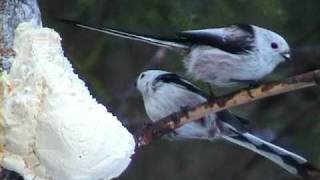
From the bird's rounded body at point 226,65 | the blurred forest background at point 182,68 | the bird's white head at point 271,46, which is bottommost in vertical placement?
the blurred forest background at point 182,68

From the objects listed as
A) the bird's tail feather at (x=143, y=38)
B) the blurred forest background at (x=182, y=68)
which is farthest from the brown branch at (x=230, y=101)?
the blurred forest background at (x=182, y=68)

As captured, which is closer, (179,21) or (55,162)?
(55,162)

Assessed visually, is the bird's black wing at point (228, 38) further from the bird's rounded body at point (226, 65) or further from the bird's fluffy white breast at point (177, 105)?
the bird's fluffy white breast at point (177, 105)

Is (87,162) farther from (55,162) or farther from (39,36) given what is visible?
(39,36)

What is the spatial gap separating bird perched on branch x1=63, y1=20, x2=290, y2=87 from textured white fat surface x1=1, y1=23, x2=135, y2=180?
19.0 inches

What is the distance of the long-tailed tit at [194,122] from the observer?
1.59 metres

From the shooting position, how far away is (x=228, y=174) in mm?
2789

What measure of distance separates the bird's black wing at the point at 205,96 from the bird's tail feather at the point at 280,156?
2cm

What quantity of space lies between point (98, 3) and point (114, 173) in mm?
1119

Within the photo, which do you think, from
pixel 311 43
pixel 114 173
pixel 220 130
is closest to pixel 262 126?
pixel 311 43

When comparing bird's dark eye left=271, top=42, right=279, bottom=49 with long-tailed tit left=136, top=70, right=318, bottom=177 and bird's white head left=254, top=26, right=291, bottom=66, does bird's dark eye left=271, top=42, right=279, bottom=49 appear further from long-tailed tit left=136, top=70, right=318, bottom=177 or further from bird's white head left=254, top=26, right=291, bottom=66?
long-tailed tit left=136, top=70, right=318, bottom=177

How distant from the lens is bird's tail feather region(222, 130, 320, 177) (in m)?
1.50

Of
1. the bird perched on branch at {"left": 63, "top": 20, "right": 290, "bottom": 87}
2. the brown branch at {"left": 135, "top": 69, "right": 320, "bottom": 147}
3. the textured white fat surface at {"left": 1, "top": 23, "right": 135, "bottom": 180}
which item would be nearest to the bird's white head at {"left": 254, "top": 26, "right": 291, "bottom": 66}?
the bird perched on branch at {"left": 63, "top": 20, "right": 290, "bottom": 87}

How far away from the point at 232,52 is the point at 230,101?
0.31 meters
